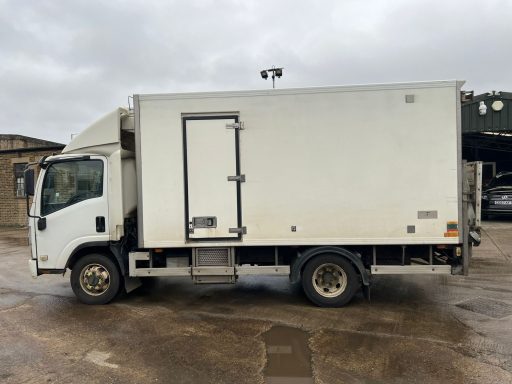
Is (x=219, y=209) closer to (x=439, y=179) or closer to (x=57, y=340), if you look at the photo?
(x=57, y=340)

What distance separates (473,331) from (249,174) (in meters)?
3.37

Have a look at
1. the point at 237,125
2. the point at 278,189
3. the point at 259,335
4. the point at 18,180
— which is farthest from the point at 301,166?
the point at 18,180

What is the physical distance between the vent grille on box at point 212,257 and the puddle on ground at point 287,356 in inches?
51.4

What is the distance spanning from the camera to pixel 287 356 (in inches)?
173

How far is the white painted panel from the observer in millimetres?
5902

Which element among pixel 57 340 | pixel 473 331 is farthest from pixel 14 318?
pixel 473 331

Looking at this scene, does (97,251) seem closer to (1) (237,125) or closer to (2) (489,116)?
(1) (237,125)

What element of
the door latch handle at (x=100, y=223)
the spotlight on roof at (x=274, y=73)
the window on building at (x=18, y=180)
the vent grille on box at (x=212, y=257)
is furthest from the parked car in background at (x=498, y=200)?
the window on building at (x=18, y=180)

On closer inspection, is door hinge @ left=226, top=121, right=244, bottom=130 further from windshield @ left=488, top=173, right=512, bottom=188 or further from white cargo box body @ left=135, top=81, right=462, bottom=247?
windshield @ left=488, top=173, right=512, bottom=188

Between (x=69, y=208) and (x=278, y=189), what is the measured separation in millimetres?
3045

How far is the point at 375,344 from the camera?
4711mm

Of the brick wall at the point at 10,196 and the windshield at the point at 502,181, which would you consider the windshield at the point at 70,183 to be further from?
the brick wall at the point at 10,196

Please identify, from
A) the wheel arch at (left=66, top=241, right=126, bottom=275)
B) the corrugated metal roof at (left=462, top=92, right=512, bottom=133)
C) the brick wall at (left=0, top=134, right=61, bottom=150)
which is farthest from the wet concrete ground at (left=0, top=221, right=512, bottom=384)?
the brick wall at (left=0, top=134, right=61, bottom=150)

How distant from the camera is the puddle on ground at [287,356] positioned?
12.9 ft
